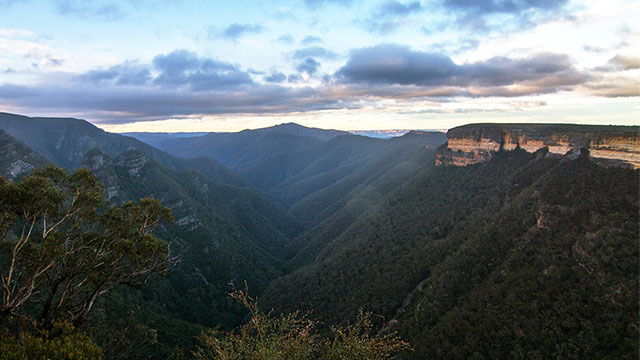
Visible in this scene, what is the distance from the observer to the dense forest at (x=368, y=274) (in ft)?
38.9

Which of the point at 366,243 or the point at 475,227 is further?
the point at 366,243

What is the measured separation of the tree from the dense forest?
84mm

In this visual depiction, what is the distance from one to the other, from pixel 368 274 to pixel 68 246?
153 ft

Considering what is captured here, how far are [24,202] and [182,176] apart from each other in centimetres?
13561

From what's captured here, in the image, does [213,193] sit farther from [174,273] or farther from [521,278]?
[521,278]

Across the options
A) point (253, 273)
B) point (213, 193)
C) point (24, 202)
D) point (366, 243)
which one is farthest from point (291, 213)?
point (24, 202)

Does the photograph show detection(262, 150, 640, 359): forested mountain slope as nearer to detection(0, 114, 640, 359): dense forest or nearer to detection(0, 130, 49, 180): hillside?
detection(0, 114, 640, 359): dense forest

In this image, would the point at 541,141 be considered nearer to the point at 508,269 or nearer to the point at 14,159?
the point at 508,269

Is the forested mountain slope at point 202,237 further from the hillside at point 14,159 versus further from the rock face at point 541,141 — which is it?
the rock face at point 541,141

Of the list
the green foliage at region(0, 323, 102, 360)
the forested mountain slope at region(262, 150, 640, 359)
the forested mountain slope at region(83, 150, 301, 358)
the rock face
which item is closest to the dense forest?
the green foliage at region(0, 323, 102, 360)

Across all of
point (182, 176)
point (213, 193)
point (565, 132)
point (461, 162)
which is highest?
point (565, 132)

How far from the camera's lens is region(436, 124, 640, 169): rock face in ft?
121

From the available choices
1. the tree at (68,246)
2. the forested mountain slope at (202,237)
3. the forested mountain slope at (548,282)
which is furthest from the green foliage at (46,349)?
the forested mountain slope at (202,237)

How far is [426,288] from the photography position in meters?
40.8
